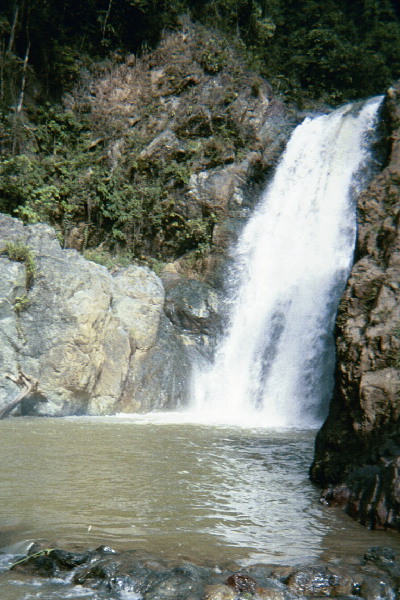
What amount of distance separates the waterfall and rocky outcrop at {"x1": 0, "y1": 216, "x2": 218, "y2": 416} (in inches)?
53.8

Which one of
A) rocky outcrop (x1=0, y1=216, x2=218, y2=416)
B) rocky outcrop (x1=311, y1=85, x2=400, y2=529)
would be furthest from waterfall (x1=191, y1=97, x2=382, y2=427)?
rocky outcrop (x1=311, y1=85, x2=400, y2=529)

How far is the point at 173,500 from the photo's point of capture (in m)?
4.42

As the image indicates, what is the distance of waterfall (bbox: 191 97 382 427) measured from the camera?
1120cm

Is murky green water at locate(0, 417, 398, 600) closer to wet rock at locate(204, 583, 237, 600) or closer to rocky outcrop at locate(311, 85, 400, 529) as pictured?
rocky outcrop at locate(311, 85, 400, 529)

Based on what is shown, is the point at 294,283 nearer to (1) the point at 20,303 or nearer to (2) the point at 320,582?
(1) the point at 20,303

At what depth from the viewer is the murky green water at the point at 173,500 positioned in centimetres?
336

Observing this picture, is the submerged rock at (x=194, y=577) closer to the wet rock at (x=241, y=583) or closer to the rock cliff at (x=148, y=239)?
the wet rock at (x=241, y=583)

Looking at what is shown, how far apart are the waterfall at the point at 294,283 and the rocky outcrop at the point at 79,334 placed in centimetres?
137

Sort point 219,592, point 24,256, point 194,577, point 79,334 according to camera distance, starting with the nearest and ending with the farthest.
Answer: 1. point 219,592
2. point 194,577
3. point 24,256
4. point 79,334

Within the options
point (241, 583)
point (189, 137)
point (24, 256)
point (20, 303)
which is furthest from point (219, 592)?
point (189, 137)

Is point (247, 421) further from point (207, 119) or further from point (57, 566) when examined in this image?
point (207, 119)

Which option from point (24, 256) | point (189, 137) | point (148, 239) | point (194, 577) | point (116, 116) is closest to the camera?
point (194, 577)

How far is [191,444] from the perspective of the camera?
7.13 metres

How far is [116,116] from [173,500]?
1436 cm
